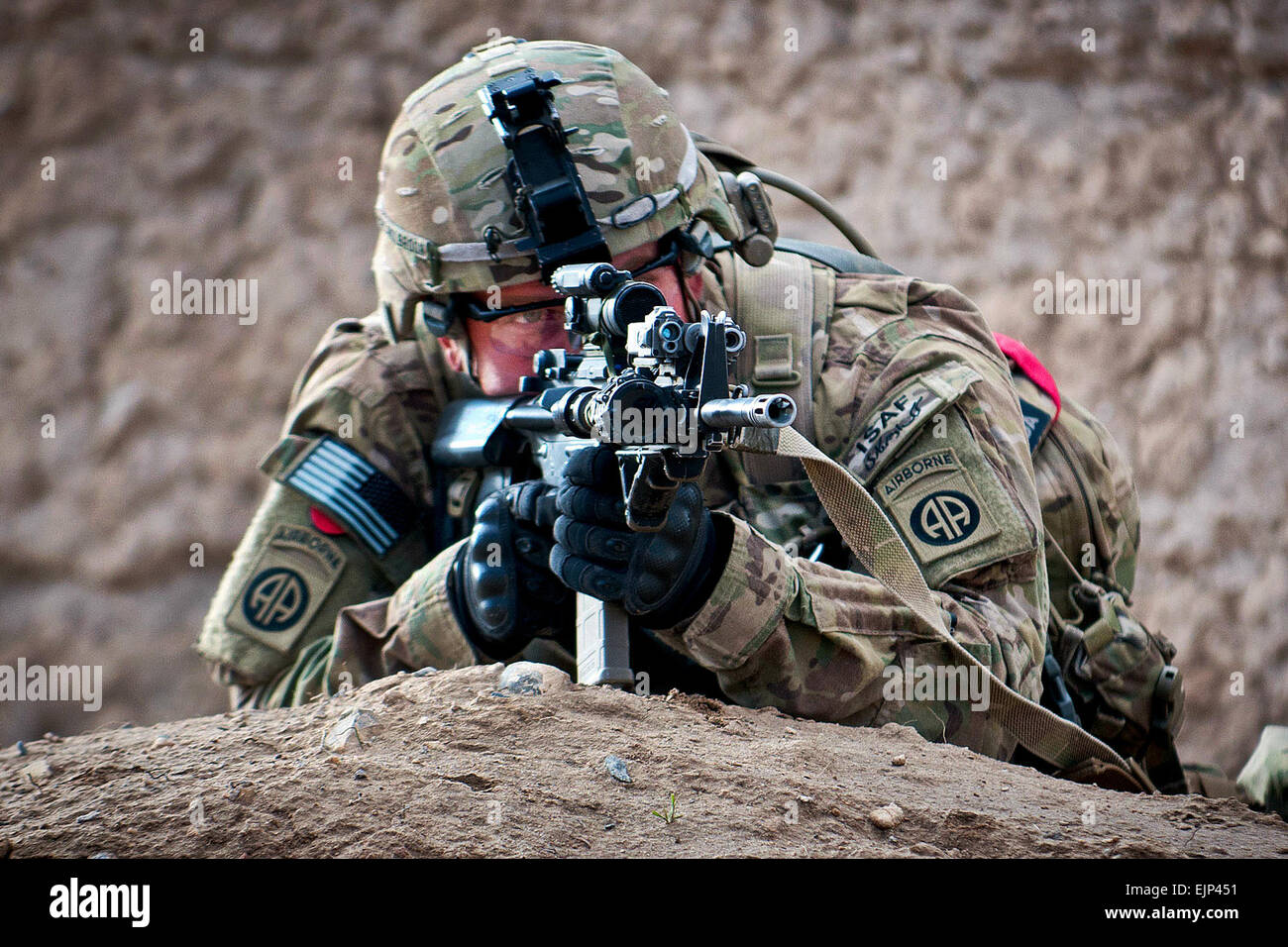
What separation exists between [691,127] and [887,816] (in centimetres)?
325

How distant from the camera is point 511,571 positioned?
2.05 m

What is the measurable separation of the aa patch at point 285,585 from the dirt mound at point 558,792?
2.43 ft

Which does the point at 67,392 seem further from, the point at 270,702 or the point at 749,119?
the point at 749,119

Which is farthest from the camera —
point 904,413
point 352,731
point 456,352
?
point 456,352

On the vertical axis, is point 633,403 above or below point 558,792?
above

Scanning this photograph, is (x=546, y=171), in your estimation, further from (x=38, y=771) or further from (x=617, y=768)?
(x=38, y=771)

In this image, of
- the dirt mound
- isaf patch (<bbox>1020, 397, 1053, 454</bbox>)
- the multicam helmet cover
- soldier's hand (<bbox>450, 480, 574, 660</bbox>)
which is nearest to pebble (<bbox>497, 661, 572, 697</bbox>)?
the dirt mound

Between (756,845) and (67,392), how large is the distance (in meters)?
3.41

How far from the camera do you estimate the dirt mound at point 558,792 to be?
1.40m

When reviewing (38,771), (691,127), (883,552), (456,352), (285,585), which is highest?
(691,127)

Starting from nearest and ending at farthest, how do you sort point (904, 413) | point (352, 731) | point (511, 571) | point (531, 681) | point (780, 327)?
point (352, 731)
point (531, 681)
point (511, 571)
point (904, 413)
point (780, 327)

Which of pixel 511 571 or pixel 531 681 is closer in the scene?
pixel 531 681

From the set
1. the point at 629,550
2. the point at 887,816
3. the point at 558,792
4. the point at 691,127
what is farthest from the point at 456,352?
the point at 691,127
